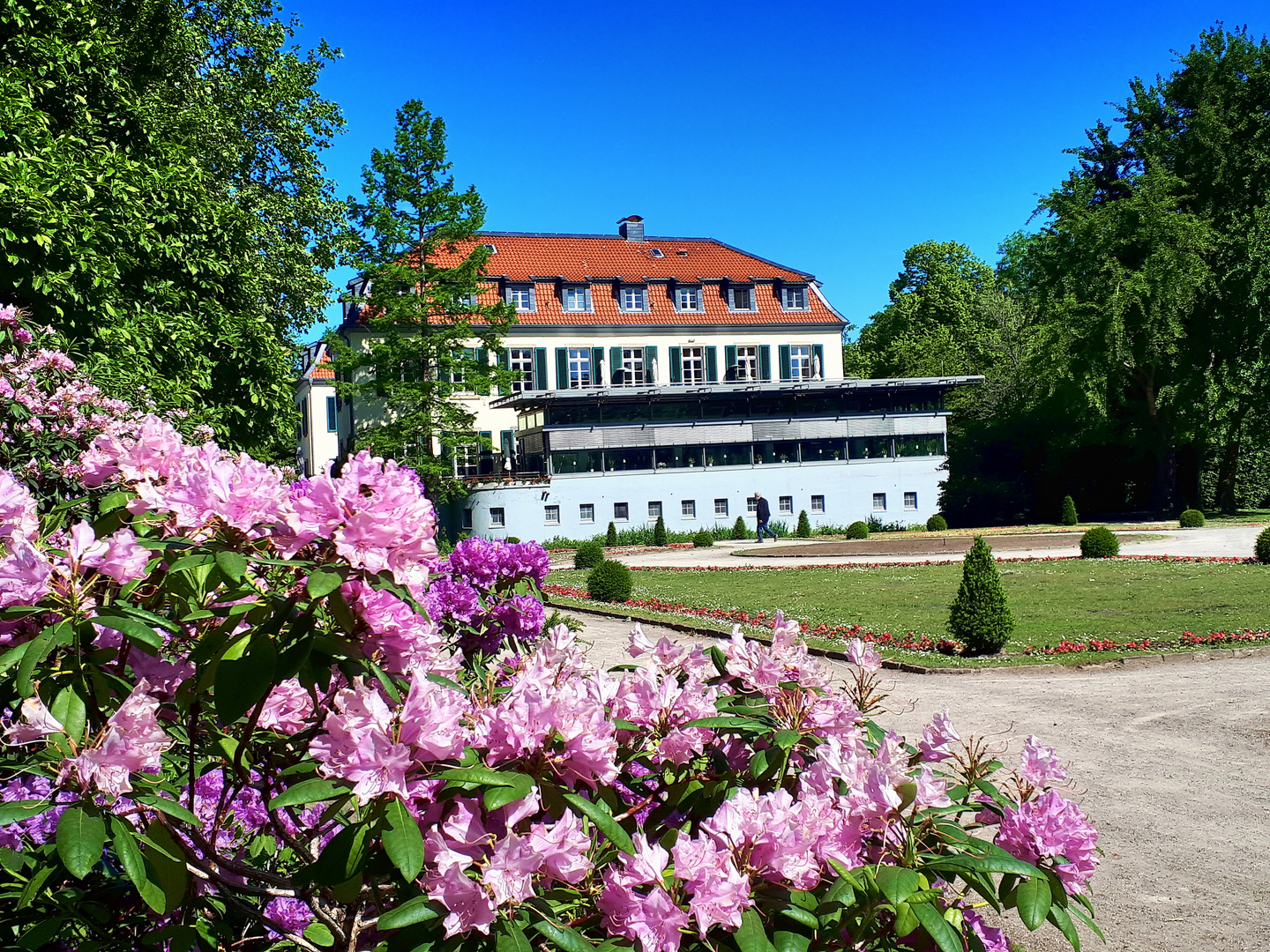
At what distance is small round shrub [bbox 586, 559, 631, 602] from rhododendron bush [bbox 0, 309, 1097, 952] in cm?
1796

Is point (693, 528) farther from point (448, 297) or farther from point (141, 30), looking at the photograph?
point (141, 30)

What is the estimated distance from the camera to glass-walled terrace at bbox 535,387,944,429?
39156 mm

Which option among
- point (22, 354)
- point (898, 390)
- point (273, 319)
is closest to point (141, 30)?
point (273, 319)

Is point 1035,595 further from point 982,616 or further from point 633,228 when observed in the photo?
point 633,228

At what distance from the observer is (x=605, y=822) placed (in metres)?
1.61

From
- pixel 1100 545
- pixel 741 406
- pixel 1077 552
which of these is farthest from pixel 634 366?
pixel 1100 545

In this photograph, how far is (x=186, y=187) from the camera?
13008 millimetres

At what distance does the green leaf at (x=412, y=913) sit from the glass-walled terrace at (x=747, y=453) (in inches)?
1457

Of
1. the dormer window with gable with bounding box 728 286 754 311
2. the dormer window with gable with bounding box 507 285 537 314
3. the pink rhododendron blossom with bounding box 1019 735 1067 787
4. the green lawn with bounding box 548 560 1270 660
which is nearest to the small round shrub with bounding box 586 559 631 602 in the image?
the green lawn with bounding box 548 560 1270 660

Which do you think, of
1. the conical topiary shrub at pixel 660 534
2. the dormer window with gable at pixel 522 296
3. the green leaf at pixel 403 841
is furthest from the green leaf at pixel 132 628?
the dormer window with gable at pixel 522 296

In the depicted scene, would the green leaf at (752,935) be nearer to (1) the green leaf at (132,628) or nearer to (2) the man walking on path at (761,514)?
(1) the green leaf at (132,628)

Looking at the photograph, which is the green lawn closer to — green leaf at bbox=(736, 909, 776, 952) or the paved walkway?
the paved walkway

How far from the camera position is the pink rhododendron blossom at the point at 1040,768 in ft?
6.29

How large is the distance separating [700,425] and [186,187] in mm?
28393
